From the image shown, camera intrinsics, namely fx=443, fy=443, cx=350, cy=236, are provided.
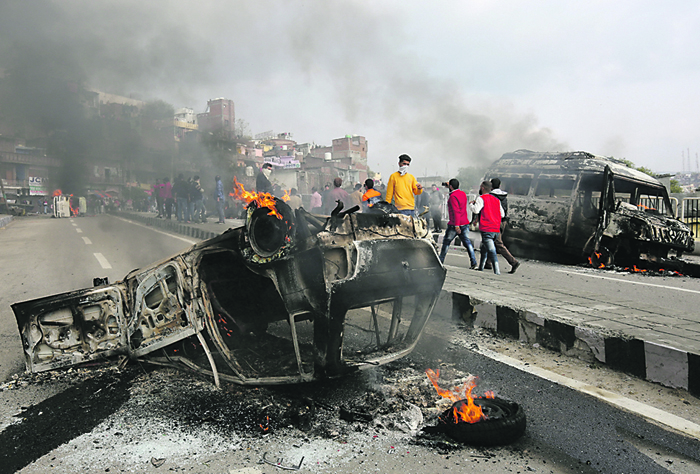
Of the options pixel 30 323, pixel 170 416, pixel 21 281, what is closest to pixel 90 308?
pixel 30 323

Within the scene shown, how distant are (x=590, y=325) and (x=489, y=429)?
2.28 metres

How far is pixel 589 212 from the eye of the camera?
891 cm

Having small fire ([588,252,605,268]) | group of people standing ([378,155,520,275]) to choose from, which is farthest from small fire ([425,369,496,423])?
small fire ([588,252,605,268])

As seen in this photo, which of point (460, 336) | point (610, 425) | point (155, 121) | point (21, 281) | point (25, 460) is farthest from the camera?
point (155, 121)

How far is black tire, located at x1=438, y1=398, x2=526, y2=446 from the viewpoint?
2418mm

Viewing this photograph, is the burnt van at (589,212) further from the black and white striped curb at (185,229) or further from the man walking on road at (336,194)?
the black and white striped curb at (185,229)

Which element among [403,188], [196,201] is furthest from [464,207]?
[196,201]

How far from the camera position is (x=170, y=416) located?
2.79 m

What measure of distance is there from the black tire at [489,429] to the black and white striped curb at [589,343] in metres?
1.59

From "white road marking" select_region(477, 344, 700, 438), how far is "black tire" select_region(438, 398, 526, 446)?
0.86 m

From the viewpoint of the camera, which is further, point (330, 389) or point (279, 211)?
point (330, 389)

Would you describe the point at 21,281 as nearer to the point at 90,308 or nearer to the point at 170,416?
the point at 90,308

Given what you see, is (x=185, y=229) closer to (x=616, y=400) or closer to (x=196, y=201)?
(x=196, y=201)

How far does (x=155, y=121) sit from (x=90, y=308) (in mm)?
8807
